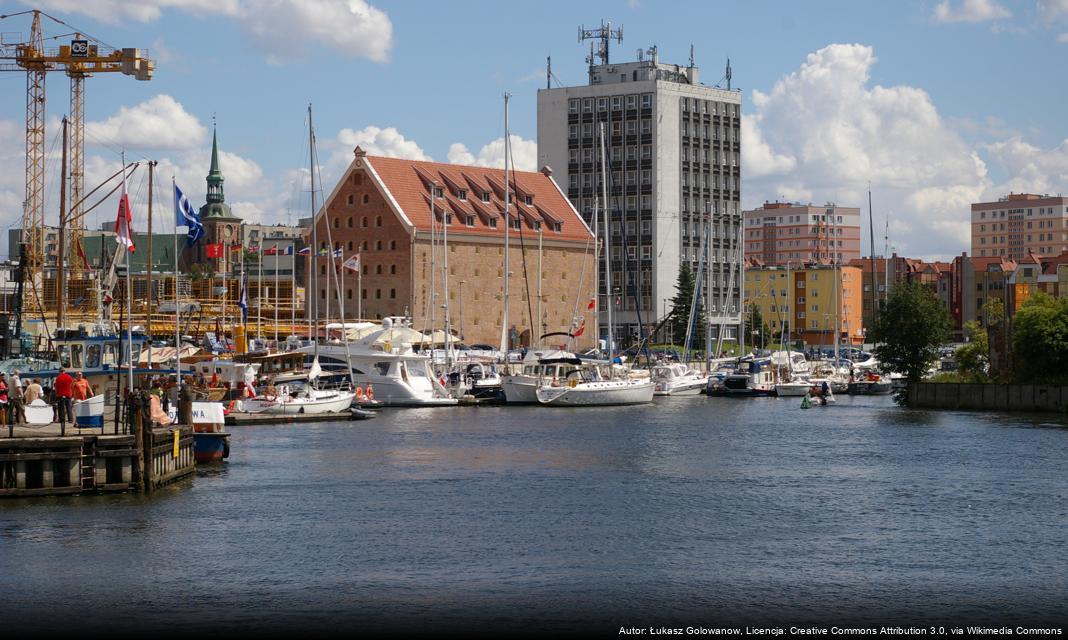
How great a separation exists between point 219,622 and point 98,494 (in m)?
15.2

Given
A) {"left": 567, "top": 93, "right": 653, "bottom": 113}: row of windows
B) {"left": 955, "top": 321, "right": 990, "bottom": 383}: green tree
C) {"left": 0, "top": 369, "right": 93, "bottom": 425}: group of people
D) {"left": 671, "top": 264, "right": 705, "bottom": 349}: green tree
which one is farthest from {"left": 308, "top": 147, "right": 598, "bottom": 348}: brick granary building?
{"left": 0, "top": 369, "right": 93, "bottom": 425}: group of people

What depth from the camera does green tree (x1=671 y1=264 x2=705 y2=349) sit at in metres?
153

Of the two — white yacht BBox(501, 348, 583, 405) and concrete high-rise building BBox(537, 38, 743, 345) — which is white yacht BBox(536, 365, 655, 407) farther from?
concrete high-rise building BBox(537, 38, 743, 345)

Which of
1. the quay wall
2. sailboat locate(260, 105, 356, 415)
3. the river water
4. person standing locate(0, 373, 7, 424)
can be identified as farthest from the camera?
the quay wall

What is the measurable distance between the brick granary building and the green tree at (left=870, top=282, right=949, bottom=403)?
3164cm

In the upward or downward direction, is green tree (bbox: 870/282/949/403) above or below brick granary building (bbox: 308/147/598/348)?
below

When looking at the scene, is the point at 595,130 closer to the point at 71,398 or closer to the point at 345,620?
the point at 71,398

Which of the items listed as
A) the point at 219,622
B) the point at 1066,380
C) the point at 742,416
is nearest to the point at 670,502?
the point at 219,622

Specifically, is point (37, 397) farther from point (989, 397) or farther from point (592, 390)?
point (989, 397)

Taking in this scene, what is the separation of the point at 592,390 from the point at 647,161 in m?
79.3

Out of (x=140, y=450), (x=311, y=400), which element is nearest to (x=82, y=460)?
(x=140, y=450)

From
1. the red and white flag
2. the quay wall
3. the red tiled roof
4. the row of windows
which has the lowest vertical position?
the quay wall

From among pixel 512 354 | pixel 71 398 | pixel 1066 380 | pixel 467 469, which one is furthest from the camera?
pixel 512 354

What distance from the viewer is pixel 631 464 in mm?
55656
